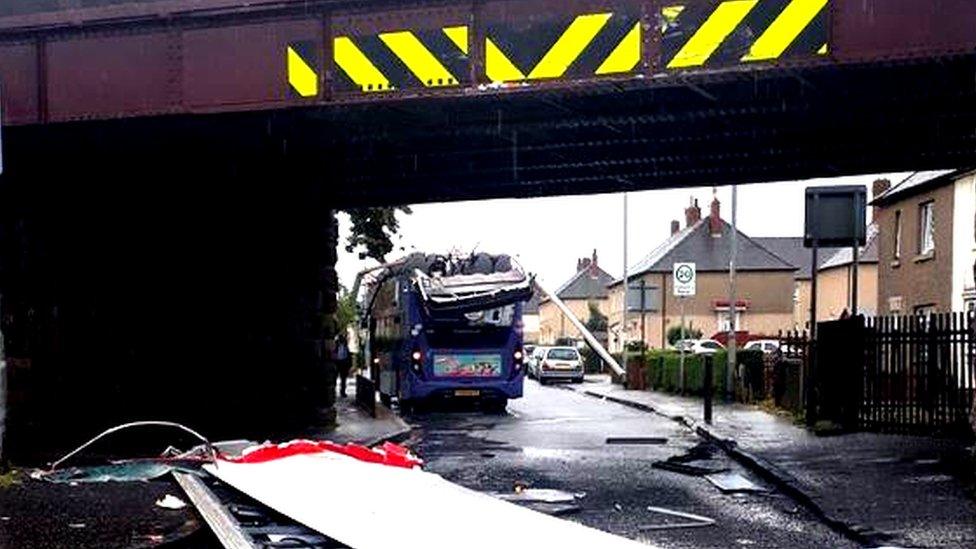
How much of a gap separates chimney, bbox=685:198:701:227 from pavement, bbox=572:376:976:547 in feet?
211

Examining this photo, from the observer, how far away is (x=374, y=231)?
32.1 m

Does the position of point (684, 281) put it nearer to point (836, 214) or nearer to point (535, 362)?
point (836, 214)

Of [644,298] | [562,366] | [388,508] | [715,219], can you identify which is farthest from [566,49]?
[715,219]

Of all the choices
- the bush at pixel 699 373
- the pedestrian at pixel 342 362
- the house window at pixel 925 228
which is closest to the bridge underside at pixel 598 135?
the bush at pixel 699 373

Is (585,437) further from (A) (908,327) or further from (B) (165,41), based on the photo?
(B) (165,41)

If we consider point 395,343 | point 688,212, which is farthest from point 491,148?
point 688,212

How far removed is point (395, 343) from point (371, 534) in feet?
68.9

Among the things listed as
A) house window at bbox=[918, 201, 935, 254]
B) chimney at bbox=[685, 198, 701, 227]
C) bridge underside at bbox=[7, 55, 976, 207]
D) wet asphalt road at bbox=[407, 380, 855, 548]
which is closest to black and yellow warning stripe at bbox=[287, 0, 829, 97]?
bridge underside at bbox=[7, 55, 976, 207]

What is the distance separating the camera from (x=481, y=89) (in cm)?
1038

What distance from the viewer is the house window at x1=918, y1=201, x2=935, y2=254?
32.6 meters

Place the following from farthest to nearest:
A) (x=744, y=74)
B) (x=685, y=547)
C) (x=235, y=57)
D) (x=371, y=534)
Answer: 1. (x=235, y=57)
2. (x=744, y=74)
3. (x=685, y=547)
4. (x=371, y=534)

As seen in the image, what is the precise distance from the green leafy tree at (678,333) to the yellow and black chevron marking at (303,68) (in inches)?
2208

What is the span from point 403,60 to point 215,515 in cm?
529

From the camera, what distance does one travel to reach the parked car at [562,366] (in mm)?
48031
